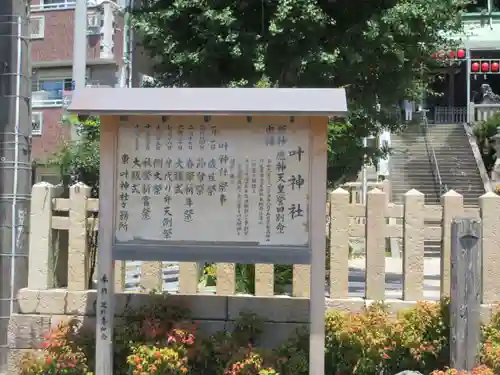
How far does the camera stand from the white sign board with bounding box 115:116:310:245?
5.07 m

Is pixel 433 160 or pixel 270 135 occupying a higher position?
pixel 433 160

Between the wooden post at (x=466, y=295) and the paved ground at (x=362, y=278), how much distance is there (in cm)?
103

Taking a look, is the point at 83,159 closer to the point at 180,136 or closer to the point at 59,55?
the point at 180,136

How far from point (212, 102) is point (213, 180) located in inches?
26.8

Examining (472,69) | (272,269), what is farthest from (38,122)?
(472,69)

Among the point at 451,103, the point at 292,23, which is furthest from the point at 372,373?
the point at 451,103

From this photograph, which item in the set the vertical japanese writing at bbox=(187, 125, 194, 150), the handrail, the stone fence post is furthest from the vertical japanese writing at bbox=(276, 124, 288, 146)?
the handrail

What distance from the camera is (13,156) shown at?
5.79 metres

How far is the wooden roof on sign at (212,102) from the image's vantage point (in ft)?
15.6

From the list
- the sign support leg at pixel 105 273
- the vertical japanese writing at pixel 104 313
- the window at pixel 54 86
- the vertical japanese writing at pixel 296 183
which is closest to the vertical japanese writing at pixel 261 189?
the vertical japanese writing at pixel 296 183

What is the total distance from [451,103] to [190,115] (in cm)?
2386

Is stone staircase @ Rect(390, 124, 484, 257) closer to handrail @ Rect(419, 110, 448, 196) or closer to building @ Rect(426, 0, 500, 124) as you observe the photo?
handrail @ Rect(419, 110, 448, 196)

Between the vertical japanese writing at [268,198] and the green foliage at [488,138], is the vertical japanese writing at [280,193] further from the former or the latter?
the green foliage at [488,138]

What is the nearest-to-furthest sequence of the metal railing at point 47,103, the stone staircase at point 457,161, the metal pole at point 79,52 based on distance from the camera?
1. the metal pole at point 79,52
2. the metal railing at point 47,103
3. the stone staircase at point 457,161
